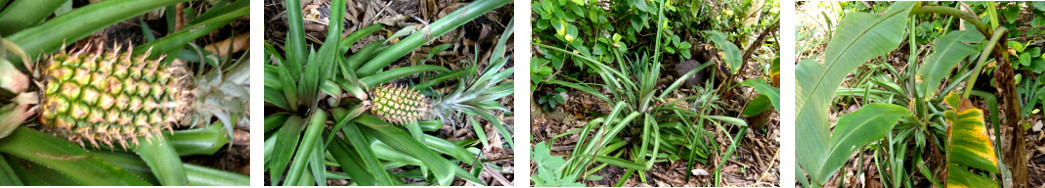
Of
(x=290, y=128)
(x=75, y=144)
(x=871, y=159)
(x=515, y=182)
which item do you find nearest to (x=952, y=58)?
(x=871, y=159)

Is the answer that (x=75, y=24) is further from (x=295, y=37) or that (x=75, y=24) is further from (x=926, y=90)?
(x=926, y=90)

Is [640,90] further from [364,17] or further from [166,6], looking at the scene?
[166,6]

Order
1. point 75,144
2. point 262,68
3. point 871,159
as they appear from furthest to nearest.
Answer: point 871,159 < point 262,68 < point 75,144

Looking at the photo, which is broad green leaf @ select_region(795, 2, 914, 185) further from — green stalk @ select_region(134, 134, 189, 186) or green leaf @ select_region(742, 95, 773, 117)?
green stalk @ select_region(134, 134, 189, 186)

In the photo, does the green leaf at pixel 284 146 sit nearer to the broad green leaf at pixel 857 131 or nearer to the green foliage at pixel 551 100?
the green foliage at pixel 551 100

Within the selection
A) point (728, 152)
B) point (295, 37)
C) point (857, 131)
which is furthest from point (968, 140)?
point (295, 37)

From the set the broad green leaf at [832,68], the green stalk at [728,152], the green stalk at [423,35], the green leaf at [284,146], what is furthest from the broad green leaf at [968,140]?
the green leaf at [284,146]
